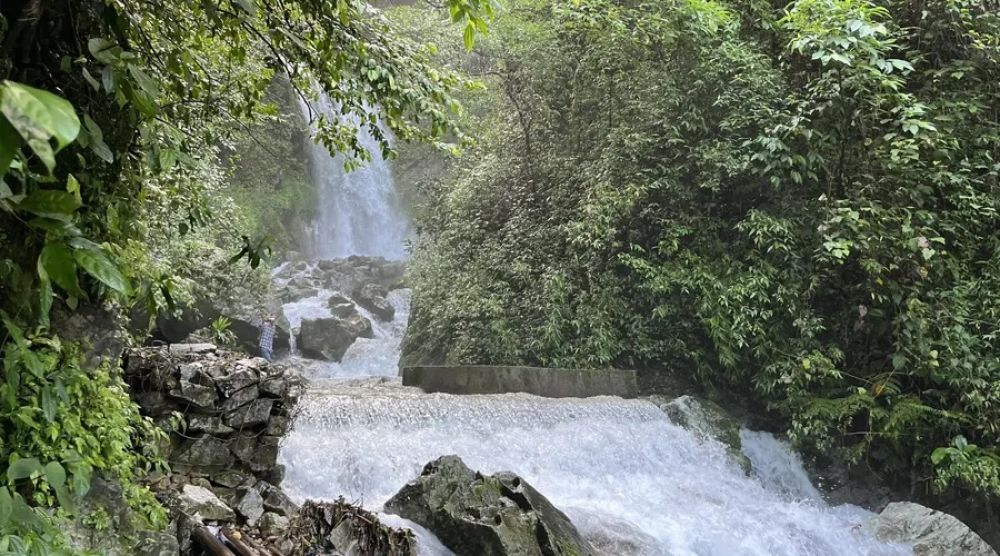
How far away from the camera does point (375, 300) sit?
1800 cm

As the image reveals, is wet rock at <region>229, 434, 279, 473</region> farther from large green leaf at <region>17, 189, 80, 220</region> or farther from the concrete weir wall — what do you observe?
large green leaf at <region>17, 189, 80, 220</region>

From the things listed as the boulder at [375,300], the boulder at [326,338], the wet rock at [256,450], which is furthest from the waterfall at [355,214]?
the wet rock at [256,450]

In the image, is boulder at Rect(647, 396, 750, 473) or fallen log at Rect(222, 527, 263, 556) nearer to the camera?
fallen log at Rect(222, 527, 263, 556)

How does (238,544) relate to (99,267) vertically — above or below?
below

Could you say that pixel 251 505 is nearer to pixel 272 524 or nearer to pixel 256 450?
pixel 272 524

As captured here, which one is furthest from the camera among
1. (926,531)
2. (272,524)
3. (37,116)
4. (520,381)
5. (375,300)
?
(375,300)

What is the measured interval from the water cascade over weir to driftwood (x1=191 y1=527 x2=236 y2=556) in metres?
1.50

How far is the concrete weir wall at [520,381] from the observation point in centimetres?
851

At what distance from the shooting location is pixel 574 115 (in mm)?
10789

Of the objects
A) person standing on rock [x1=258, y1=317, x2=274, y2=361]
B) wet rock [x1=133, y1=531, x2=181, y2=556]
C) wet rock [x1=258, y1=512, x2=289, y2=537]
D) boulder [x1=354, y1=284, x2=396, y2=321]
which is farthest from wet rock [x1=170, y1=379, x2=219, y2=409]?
boulder [x1=354, y1=284, x2=396, y2=321]

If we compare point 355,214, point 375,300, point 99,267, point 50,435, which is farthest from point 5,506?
point 355,214

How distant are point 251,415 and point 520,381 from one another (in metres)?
4.33

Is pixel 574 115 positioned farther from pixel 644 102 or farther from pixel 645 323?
pixel 645 323

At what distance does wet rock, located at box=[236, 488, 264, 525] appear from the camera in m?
4.18
